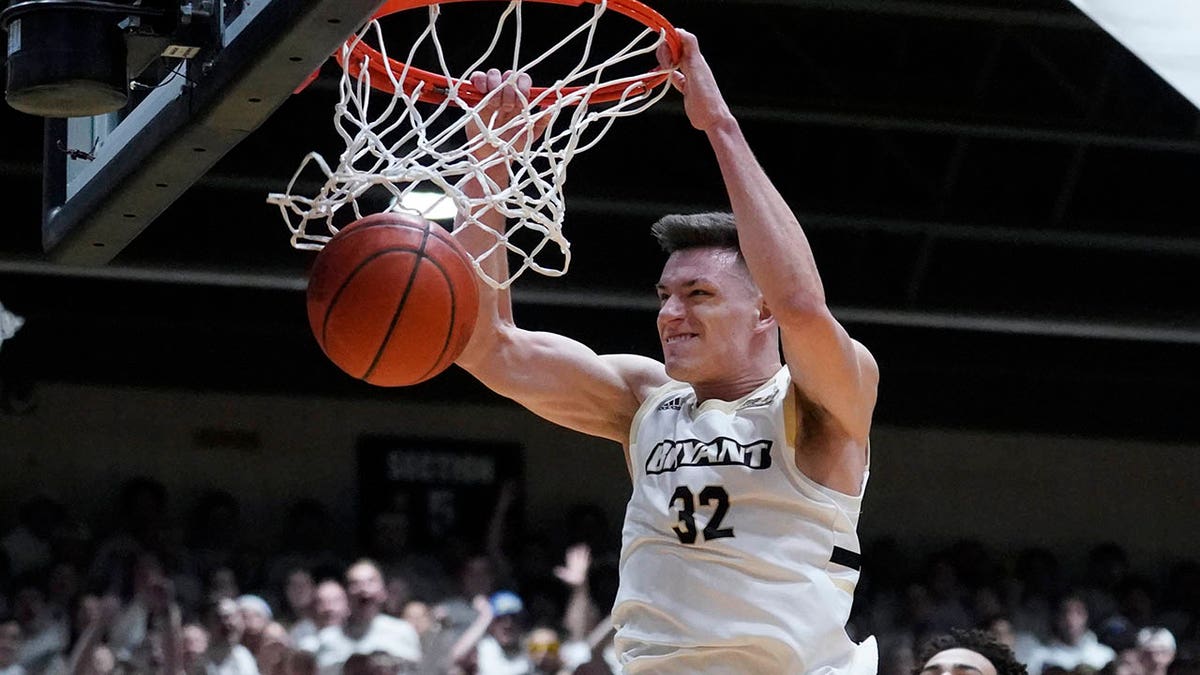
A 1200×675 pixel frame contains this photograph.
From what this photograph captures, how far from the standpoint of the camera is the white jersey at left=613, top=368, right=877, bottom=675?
2.95 meters

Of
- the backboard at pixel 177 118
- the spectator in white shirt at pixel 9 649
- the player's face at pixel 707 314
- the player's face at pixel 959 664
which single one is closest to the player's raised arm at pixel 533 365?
the player's face at pixel 707 314

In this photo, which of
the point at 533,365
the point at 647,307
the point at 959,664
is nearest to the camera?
the point at 533,365

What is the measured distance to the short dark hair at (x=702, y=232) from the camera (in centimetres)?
318

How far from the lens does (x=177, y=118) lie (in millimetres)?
2889

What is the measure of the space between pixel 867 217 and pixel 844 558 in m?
5.53

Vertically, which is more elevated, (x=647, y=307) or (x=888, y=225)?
(x=888, y=225)

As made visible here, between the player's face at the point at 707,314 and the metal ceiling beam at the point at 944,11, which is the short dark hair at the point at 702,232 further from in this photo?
the metal ceiling beam at the point at 944,11

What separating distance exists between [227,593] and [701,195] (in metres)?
2.80

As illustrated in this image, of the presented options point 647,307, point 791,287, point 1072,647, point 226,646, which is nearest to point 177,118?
point 791,287

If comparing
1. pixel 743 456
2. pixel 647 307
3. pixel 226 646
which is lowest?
pixel 226 646

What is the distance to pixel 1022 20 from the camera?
300 inches

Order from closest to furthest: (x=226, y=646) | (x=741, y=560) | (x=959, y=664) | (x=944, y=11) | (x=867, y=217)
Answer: (x=741, y=560) < (x=959, y=664) < (x=226, y=646) < (x=944, y=11) < (x=867, y=217)

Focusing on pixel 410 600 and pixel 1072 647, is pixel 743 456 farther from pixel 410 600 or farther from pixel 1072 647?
pixel 1072 647

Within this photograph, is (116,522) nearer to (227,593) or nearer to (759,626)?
(227,593)
